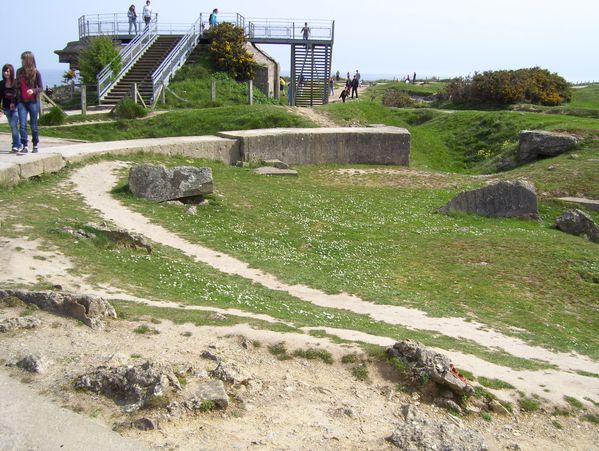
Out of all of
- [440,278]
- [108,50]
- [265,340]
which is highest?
[108,50]

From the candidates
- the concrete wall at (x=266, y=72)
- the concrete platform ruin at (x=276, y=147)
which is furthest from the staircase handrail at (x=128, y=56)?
the concrete platform ruin at (x=276, y=147)

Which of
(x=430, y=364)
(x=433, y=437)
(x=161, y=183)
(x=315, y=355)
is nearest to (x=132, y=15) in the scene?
(x=161, y=183)

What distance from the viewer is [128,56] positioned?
37531mm

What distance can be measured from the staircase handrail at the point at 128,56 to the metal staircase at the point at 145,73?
208 millimetres

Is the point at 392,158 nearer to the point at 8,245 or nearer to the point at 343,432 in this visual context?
the point at 8,245

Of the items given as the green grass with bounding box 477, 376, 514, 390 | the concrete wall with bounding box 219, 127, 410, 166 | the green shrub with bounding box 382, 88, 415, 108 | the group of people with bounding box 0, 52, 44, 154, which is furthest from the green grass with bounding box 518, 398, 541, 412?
the green shrub with bounding box 382, 88, 415, 108

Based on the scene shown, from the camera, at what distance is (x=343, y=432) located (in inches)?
238

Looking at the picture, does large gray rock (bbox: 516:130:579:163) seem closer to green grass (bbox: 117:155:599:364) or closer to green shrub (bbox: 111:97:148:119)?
green grass (bbox: 117:155:599:364)

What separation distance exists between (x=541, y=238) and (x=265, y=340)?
36.0ft

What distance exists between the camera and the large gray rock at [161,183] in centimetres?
1634

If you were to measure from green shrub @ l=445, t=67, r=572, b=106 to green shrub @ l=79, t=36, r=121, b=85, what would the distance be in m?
23.4

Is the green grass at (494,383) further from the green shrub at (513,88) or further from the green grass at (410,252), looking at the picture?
the green shrub at (513,88)

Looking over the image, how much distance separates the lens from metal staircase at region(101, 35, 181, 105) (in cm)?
3409

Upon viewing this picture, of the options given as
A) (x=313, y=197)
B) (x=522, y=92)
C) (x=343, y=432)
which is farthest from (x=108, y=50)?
(x=343, y=432)
